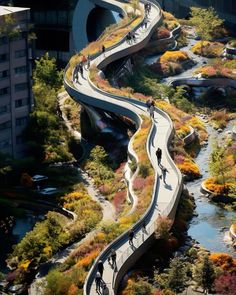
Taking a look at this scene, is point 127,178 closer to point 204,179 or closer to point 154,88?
point 204,179

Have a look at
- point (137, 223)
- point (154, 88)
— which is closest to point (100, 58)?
point (154, 88)

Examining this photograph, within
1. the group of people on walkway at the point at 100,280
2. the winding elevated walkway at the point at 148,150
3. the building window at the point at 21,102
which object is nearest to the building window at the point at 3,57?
the building window at the point at 21,102

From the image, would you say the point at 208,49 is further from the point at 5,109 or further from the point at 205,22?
the point at 5,109

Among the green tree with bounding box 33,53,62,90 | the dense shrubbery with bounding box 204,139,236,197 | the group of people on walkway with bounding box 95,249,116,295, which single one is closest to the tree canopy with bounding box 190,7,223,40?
the green tree with bounding box 33,53,62,90

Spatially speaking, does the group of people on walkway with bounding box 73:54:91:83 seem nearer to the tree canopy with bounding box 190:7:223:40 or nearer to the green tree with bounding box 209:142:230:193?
the tree canopy with bounding box 190:7:223:40

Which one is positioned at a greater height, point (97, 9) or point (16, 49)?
point (16, 49)
